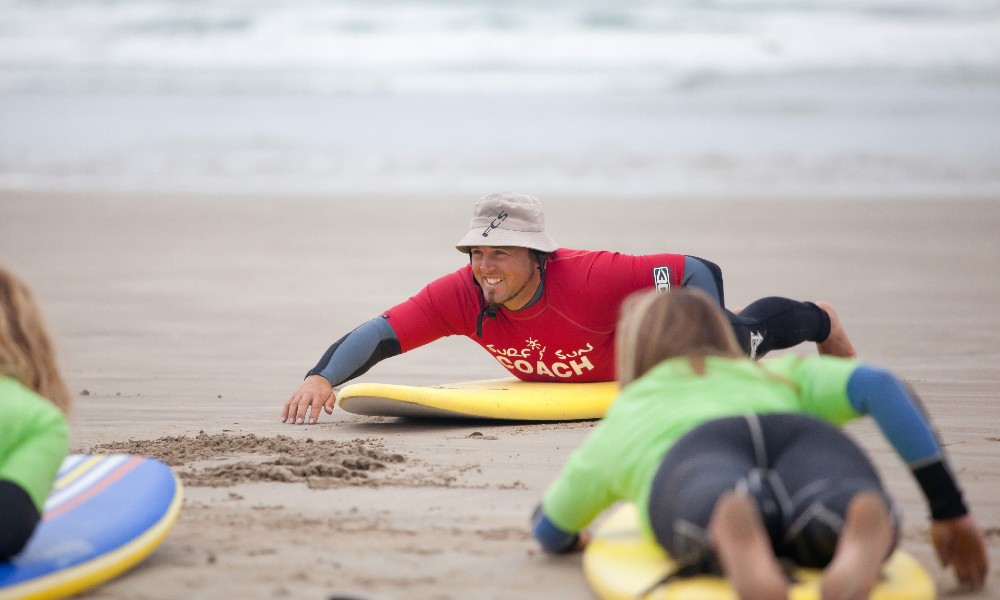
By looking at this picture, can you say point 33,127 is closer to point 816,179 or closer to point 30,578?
point 816,179

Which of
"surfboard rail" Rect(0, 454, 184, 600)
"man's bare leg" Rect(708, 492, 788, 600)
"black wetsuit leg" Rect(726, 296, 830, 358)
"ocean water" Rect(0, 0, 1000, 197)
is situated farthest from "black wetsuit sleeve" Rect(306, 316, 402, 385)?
"ocean water" Rect(0, 0, 1000, 197)

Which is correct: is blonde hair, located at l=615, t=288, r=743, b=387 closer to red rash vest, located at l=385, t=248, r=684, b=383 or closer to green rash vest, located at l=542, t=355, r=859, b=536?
green rash vest, located at l=542, t=355, r=859, b=536

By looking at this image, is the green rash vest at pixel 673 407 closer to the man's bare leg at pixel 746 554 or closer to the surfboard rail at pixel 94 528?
the man's bare leg at pixel 746 554

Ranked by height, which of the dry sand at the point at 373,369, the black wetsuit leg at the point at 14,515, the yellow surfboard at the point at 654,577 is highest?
the black wetsuit leg at the point at 14,515

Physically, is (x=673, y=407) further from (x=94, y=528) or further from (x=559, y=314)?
(x=559, y=314)

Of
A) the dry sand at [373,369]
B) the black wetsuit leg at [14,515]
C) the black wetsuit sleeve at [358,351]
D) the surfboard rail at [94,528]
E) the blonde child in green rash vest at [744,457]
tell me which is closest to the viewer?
the blonde child in green rash vest at [744,457]

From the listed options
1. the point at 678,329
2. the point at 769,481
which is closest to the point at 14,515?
the point at 678,329

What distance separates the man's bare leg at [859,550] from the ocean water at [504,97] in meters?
14.5

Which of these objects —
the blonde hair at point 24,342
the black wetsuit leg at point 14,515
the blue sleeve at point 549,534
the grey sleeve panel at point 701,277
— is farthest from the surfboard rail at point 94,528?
the grey sleeve panel at point 701,277

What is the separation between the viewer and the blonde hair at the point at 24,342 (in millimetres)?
3125

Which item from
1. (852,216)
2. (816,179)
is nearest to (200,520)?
(852,216)

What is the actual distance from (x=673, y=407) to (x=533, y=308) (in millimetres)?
2458

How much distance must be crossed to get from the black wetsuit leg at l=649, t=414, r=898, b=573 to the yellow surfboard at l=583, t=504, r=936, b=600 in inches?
3.2

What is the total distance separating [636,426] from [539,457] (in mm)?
1753
